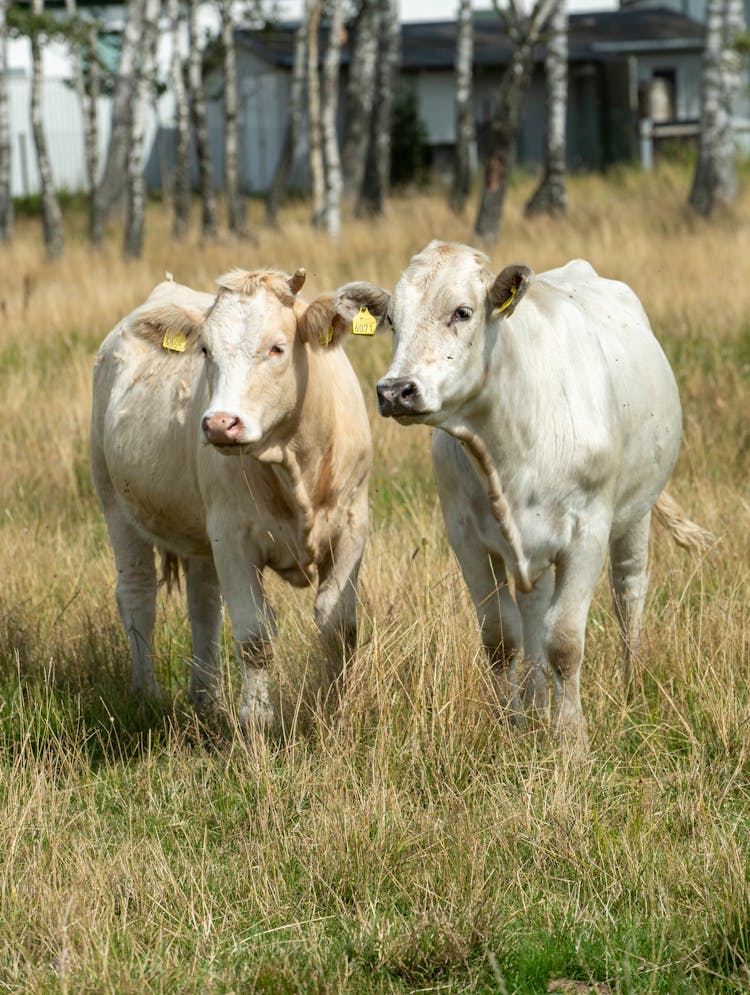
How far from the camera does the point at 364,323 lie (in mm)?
4160

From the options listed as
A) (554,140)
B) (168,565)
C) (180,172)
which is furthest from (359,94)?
(168,565)

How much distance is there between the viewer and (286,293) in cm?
450

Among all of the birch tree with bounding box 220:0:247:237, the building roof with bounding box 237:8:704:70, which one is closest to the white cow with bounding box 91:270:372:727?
the birch tree with bounding box 220:0:247:237

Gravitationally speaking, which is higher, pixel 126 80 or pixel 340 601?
pixel 126 80

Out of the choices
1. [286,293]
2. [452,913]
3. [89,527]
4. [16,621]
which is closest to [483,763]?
[452,913]

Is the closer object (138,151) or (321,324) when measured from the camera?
(321,324)

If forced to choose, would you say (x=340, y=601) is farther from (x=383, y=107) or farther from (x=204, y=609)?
(x=383, y=107)

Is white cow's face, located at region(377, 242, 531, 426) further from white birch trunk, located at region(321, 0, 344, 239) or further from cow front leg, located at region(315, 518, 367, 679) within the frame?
white birch trunk, located at region(321, 0, 344, 239)

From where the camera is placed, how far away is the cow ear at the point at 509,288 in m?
3.95

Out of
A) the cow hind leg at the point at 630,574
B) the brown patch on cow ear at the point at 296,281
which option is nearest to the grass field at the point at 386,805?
the cow hind leg at the point at 630,574

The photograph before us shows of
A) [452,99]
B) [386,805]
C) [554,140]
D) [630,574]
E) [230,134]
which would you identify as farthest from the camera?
[452,99]

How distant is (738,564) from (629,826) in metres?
2.04

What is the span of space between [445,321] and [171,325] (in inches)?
47.8

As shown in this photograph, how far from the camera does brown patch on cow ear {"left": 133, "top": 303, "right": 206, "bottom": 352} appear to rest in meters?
4.74
